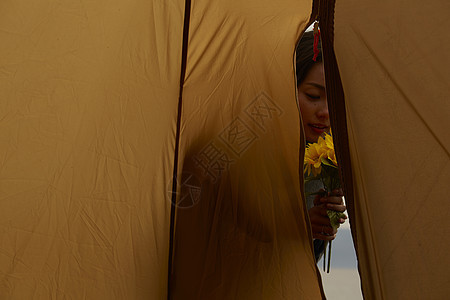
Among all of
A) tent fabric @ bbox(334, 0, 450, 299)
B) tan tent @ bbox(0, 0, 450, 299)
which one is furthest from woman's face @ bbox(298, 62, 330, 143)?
tent fabric @ bbox(334, 0, 450, 299)

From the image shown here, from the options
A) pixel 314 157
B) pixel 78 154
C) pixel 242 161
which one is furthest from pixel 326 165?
pixel 78 154

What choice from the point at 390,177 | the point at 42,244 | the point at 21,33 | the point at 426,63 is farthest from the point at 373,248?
the point at 21,33

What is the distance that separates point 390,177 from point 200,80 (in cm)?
46

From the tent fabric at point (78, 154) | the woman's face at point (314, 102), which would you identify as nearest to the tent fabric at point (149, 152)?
the tent fabric at point (78, 154)

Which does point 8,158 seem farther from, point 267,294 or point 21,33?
point 267,294

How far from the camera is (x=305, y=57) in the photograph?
3.99ft

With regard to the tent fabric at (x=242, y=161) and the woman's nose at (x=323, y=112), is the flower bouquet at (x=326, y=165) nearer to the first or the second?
the tent fabric at (x=242, y=161)

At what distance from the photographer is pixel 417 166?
69 cm

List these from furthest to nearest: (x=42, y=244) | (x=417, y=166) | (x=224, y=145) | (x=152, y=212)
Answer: (x=224, y=145)
(x=152, y=212)
(x=42, y=244)
(x=417, y=166)

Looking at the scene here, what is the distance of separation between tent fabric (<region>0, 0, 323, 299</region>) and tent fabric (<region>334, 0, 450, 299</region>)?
9.1 inches

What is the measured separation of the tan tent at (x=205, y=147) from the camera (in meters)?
0.70

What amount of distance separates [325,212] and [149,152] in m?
0.38

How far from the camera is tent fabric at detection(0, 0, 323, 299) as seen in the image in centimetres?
81

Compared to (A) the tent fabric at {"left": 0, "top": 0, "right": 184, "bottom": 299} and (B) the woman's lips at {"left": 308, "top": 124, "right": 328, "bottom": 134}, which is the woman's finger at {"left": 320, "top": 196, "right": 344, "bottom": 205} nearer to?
(B) the woman's lips at {"left": 308, "top": 124, "right": 328, "bottom": 134}
